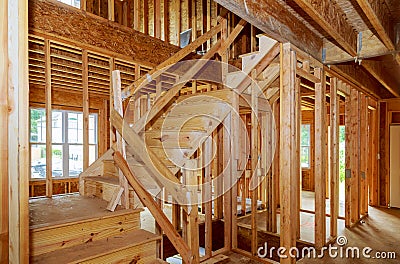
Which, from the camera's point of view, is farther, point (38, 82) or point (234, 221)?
point (38, 82)

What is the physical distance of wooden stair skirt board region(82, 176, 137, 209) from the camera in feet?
9.98

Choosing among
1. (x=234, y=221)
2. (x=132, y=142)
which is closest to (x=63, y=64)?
(x=132, y=142)

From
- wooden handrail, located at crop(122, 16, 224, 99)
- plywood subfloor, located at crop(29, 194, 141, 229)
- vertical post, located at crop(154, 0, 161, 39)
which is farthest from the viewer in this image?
vertical post, located at crop(154, 0, 161, 39)

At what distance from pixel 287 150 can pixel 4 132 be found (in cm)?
235

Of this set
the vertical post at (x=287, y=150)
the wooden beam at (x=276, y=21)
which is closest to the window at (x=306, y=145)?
the wooden beam at (x=276, y=21)

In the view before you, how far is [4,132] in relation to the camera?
114 cm

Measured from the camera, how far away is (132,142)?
8.93 ft

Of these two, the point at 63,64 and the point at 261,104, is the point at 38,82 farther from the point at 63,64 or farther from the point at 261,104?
the point at 261,104

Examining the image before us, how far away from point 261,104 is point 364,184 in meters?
2.65

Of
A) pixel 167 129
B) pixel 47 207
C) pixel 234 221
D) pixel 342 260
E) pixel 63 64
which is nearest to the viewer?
pixel 47 207

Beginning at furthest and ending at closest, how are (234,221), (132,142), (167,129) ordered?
(234,221) < (167,129) < (132,142)

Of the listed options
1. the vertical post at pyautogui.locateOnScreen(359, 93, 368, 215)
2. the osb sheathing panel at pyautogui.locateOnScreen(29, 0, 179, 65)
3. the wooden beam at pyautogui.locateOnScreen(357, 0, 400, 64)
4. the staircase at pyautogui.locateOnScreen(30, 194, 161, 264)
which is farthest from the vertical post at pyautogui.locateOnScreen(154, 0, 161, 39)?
the vertical post at pyautogui.locateOnScreen(359, 93, 368, 215)

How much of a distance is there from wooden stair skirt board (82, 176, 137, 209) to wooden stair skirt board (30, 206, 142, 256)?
0.23m

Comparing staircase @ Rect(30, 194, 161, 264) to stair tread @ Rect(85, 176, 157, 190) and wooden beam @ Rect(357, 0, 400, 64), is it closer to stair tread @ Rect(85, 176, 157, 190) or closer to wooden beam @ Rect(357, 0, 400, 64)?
stair tread @ Rect(85, 176, 157, 190)
